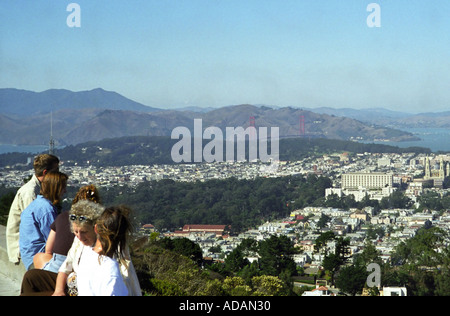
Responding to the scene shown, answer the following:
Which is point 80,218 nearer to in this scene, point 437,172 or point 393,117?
point 437,172

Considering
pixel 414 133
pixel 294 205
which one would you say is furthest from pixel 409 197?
pixel 414 133

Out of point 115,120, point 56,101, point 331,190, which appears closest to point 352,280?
point 331,190

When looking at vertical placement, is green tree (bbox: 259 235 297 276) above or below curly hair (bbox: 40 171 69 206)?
below

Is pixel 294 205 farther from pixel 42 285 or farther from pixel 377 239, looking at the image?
pixel 42 285

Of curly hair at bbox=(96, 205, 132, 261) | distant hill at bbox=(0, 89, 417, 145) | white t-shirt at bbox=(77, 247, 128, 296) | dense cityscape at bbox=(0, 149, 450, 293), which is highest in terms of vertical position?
distant hill at bbox=(0, 89, 417, 145)

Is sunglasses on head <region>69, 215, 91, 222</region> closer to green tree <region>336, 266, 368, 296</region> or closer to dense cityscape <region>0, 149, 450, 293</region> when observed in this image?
green tree <region>336, 266, 368, 296</region>

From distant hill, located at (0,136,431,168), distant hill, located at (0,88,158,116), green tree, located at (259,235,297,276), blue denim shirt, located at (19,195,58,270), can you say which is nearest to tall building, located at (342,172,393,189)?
distant hill, located at (0,136,431,168)

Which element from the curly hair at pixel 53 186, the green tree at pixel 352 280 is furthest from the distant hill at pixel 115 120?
the curly hair at pixel 53 186

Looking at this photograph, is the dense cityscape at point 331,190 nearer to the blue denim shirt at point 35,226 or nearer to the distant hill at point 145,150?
the distant hill at point 145,150
